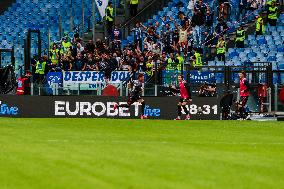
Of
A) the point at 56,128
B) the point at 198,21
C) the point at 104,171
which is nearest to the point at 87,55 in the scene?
the point at 198,21

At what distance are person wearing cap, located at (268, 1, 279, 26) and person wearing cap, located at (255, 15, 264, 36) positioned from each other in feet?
2.31

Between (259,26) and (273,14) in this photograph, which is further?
(273,14)

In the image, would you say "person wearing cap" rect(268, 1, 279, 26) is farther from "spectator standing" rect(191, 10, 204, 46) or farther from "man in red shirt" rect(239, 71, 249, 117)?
"man in red shirt" rect(239, 71, 249, 117)

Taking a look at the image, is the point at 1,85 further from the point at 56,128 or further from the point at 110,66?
the point at 56,128

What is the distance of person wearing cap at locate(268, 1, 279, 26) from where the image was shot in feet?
153

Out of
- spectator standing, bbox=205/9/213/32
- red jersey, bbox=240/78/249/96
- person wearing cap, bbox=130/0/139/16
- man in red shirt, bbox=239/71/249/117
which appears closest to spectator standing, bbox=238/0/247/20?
spectator standing, bbox=205/9/213/32

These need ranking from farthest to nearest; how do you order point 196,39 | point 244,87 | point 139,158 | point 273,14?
point 196,39, point 273,14, point 244,87, point 139,158

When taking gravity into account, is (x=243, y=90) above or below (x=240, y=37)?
below

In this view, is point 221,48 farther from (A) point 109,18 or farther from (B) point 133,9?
(B) point 133,9

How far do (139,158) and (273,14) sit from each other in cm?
2994

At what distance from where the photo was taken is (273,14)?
153ft

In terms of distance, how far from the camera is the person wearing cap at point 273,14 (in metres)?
46.5

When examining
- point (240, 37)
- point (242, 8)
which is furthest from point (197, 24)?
point (240, 37)

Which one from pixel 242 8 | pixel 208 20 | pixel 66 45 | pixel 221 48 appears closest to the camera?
Answer: pixel 221 48
